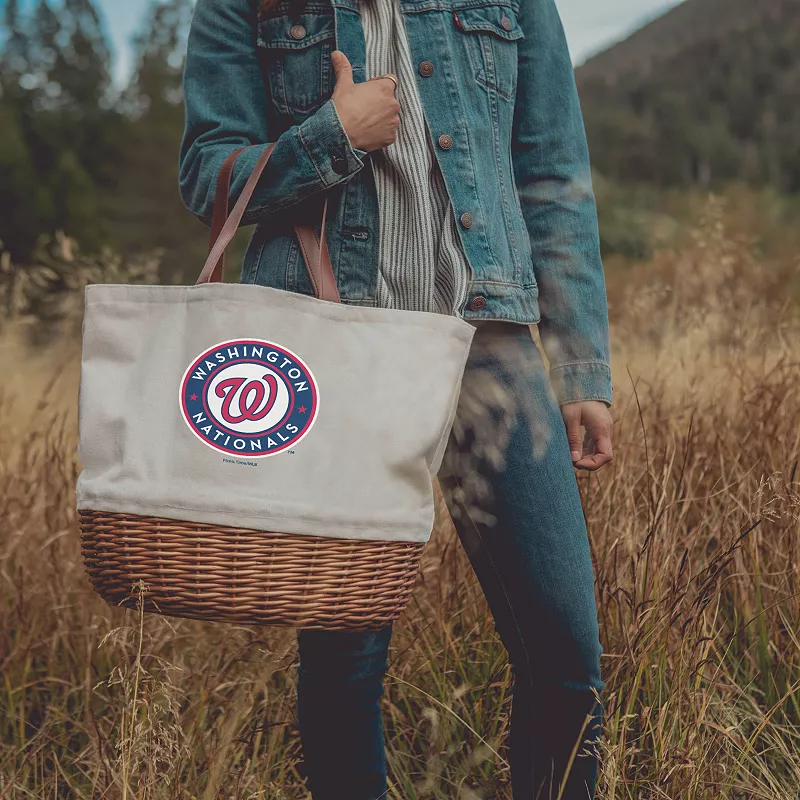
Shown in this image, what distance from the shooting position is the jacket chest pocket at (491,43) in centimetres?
138

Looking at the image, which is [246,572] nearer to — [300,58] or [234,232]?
[234,232]

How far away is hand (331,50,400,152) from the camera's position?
4.02 feet

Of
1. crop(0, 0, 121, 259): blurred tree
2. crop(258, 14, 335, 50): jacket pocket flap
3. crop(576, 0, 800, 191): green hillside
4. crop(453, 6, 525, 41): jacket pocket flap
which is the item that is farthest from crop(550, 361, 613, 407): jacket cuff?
crop(576, 0, 800, 191): green hillside

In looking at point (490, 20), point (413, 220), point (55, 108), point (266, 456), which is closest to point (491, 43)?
point (490, 20)

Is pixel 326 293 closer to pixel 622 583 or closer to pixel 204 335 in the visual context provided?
pixel 204 335

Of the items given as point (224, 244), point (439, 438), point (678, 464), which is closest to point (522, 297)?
point (439, 438)

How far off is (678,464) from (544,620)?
1058mm

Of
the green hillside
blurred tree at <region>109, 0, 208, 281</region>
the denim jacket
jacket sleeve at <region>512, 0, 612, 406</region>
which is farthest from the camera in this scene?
the green hillside

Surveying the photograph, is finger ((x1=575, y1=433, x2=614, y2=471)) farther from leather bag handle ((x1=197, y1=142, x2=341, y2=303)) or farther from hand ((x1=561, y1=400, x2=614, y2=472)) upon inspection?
leather bag handle ((x1=197, y1=142, x2=341, y2=303))

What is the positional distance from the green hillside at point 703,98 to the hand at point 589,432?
102 ft

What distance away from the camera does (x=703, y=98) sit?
42.8 metres

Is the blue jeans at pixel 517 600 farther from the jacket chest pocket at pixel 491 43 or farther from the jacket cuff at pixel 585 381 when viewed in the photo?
the jacket chest pocket at pixel 491 43

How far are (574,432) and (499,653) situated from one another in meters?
0.62

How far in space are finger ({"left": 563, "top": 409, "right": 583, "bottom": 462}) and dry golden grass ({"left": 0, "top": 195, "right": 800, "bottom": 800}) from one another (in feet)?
0.93
